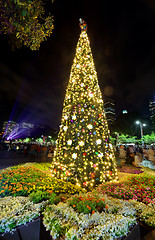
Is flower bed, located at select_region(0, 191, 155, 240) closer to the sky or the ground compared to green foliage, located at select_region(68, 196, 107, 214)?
closer to the ground

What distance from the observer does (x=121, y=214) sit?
2797mm

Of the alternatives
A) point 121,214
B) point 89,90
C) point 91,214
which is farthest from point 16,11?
point 121,214

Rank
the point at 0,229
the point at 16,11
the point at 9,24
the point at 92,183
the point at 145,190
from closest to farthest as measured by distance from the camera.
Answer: the point at 0,229 < the point at 16,11 < the point at 9,24 < the point at 145,190 < the point at 92,183

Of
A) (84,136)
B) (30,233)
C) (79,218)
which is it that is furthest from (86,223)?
(84,136)

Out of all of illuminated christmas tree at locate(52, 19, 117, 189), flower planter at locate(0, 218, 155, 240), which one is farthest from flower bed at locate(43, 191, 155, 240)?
illuminated christmas tree at locate(52, 19, 117, 189)

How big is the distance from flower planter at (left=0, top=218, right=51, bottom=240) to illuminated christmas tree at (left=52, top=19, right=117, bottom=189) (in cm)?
283

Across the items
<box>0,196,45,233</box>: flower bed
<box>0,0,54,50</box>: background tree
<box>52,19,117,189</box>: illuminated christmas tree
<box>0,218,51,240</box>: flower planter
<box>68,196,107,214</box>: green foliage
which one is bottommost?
<box>0,218,51,240</box>: flower planter

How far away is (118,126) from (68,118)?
47.5 meters

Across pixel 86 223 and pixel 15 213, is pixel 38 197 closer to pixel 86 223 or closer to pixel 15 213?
pixel 15 213

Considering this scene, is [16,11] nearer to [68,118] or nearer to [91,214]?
[68,118]

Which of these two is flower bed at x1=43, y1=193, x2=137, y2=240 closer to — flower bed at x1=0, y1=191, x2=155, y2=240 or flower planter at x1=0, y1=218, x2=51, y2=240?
flower bed at x1=0, y1=191, x2=155, y2=240

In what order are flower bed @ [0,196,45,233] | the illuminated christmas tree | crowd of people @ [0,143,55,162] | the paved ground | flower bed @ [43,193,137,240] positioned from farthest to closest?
1. crowd of people @ [0,143,55,162]
2. the paved ground
3. the illuminated christmas tree
4. flower bed @ [0,196,45,233]
5. flower bed @ [43,193,137,240]

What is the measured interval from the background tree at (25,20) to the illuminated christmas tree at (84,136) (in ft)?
9.92

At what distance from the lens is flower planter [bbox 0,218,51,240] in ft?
7.96
